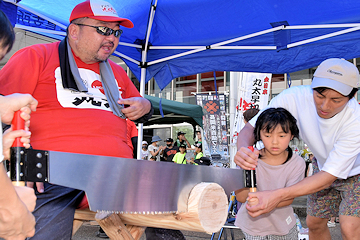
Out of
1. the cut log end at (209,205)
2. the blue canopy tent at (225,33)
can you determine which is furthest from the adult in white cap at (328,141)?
the blue canopy tent at (225,33)

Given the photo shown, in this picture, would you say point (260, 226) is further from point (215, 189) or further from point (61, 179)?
point (61, 179)

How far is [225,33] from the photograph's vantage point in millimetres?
4125

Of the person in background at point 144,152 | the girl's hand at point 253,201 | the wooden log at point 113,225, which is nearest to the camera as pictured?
the wooden log at point 113,225

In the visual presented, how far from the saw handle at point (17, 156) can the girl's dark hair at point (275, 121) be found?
147 centimetres

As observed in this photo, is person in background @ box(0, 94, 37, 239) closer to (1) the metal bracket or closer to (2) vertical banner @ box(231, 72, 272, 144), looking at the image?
(1) the metal bracket

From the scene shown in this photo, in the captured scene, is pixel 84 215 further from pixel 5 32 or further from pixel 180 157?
pixel 180 157

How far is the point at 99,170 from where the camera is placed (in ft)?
3.67

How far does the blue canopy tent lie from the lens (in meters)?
3.61

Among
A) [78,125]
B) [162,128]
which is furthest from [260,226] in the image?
[162,128]

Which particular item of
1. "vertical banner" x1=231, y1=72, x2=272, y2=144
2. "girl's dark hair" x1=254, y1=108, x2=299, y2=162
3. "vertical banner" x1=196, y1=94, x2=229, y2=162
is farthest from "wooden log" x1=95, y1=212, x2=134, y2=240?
"vertical banner" x1=196, y1=94, x2=229, y2=162

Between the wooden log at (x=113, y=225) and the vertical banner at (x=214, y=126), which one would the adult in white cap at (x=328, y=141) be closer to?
the wooden log at (x=113, y=225)

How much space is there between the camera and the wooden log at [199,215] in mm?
1297

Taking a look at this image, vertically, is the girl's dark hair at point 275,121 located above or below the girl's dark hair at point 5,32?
below

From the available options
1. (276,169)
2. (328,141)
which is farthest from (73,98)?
(328,141)
